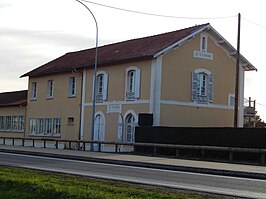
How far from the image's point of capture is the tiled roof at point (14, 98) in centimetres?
5039

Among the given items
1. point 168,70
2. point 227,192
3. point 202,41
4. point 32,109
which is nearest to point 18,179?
point 227,192

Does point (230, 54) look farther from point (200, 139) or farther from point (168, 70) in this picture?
point (200, 139)

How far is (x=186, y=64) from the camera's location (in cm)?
3709

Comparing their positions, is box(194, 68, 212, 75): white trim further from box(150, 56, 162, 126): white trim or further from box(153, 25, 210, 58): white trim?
box(150, 56, 162, 126): white trim

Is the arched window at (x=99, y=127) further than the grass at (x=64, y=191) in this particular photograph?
Yes

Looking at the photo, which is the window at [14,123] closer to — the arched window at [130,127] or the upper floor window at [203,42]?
the arched window at [130,127]

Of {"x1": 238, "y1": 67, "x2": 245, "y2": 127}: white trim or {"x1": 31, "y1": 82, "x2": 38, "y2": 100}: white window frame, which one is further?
{"x1": 31, "y1": 82, "x2": 38, "y2": 100}: white window frame

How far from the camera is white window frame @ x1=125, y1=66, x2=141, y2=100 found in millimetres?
36219

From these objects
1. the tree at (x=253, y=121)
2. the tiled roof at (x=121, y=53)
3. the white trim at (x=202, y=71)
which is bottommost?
the tree at (x=253, y=121)

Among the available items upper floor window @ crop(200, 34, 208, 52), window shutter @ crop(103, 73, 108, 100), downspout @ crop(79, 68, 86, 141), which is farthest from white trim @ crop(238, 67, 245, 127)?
downspout @ crop(79, 68, 86, 141)

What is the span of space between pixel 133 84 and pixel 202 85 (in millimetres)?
5009

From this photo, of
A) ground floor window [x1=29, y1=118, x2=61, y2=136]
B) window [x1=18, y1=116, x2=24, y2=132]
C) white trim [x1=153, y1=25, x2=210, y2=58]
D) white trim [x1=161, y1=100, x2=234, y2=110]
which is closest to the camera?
white trim [x1=153, y1=25, x2=210, y2=58]

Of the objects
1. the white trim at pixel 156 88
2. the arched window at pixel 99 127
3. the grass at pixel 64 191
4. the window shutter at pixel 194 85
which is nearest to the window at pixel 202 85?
the window shutter at pixel 194 85

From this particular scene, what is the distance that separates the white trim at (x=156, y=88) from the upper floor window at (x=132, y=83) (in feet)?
4.72
